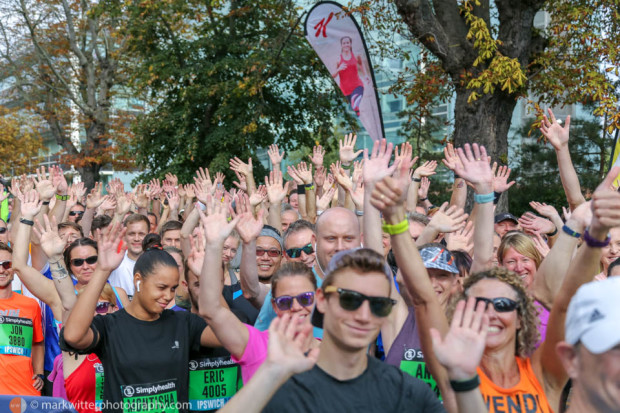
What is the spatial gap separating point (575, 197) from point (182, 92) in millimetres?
16601

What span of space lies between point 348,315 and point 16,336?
3.52 m

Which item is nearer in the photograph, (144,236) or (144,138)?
(144,236)

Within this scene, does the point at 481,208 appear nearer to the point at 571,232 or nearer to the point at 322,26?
the point at 571,232

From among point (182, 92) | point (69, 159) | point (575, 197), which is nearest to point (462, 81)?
point (575, 197)

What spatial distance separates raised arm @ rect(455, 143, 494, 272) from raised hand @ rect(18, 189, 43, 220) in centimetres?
350

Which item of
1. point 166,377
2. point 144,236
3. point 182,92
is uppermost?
point 182,92

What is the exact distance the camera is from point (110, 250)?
13.2 feet

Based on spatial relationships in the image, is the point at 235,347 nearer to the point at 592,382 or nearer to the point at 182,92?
the point at 592,382

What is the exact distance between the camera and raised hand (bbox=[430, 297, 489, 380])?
8.33ft

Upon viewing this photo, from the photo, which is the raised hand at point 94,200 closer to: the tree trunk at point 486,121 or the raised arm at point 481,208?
the raised arm at point 481,208

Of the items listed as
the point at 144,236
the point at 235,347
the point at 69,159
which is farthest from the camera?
the point at 69,159

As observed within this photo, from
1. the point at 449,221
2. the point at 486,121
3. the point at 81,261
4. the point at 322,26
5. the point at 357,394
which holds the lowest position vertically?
the point at 357,394

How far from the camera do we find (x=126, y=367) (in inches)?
153

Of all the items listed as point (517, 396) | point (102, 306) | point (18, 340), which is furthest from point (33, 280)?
point (517, 396)
